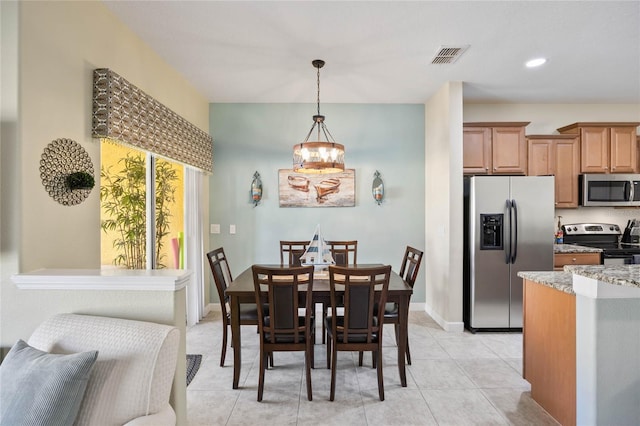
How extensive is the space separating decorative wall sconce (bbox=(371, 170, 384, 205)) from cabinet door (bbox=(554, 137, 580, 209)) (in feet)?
7.20

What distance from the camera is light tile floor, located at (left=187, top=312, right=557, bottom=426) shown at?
7.22ft

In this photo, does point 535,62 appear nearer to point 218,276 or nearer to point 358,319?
point 358,319

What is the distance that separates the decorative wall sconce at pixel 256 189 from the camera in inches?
176

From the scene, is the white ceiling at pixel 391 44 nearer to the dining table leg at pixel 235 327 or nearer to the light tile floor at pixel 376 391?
the dining table leg at pixel 235 327

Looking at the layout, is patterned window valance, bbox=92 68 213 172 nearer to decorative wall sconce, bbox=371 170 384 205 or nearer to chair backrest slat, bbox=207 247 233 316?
chair backrest slat, bbox=207 247 233 316

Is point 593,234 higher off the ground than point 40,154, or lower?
lower

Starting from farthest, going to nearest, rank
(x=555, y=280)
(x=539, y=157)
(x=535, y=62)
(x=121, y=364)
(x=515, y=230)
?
1. (x=539, y=157)
2. (x=515, y=230)
3. (x=535, y=62)
4. (x=555, y=280)
5. (x=121, y=364)

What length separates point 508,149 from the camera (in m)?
4.10

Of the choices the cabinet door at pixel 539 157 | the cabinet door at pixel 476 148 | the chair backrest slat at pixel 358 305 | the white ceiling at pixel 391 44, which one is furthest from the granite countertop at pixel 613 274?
the cabinet door at pixel 539 157

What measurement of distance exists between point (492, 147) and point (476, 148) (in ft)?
0.66

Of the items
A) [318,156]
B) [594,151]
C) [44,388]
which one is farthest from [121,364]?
[594,151]

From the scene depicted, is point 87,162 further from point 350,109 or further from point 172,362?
point 350,109

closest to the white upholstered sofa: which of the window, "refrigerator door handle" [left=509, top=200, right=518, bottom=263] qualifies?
the window

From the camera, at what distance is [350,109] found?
4.60 meters
